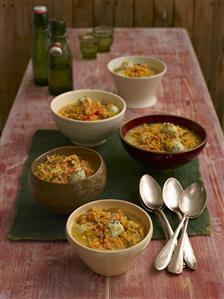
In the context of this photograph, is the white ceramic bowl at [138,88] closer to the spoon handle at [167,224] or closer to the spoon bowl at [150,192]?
the spoon bowl at [150,192]

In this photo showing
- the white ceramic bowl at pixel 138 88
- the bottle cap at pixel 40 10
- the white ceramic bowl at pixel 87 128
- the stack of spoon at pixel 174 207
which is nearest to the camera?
the stack of spoon at pixel 174 207

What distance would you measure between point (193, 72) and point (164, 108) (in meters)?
0.38

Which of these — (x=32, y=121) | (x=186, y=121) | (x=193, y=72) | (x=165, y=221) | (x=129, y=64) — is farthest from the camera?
(x=193, y=72)

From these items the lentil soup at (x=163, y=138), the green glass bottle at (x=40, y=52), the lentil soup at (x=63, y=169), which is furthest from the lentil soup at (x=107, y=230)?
the green glass bottle at (x=40, y=52)

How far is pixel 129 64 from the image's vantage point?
2088 mm

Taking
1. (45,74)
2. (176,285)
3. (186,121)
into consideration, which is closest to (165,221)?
(176,285)

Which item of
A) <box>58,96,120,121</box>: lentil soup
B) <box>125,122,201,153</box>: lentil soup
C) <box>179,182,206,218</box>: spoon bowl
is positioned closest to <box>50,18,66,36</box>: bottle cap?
<box>58,96,120,121</box>: lentil soup

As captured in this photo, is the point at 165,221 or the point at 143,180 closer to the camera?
the point at 165,221

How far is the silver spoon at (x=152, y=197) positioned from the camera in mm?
1371

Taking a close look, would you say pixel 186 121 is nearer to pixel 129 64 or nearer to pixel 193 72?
pixel 129 64

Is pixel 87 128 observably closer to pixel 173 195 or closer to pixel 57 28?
pixel 173 195

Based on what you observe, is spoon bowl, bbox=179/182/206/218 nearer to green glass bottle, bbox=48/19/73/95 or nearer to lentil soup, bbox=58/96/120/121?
lentil soup, bbox=58/96/120/121

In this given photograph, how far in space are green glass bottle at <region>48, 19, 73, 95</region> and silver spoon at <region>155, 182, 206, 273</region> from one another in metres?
0.77

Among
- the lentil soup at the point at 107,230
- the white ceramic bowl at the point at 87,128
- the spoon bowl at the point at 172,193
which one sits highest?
the lentil soup at the point at 107,230
